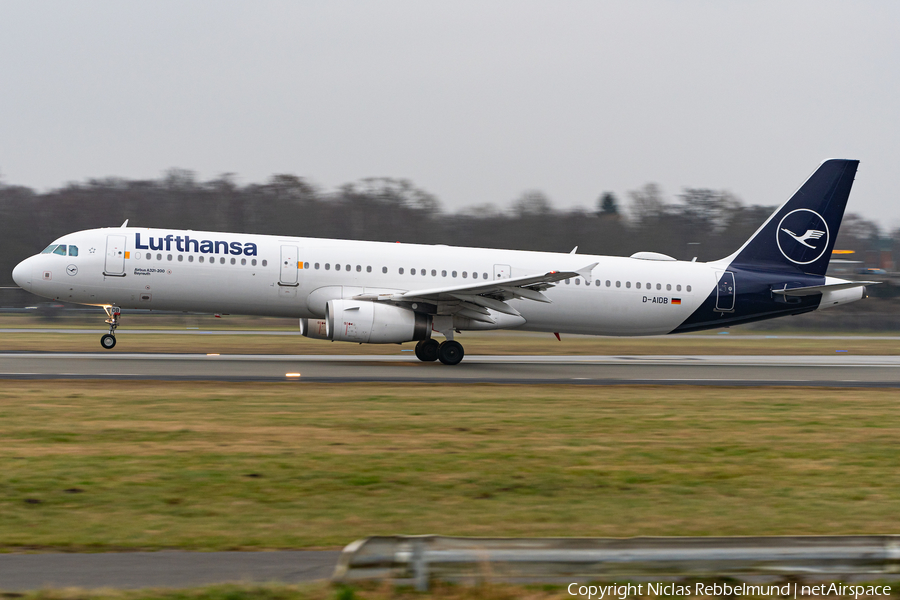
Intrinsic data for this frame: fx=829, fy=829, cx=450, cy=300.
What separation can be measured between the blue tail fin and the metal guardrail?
2219cm

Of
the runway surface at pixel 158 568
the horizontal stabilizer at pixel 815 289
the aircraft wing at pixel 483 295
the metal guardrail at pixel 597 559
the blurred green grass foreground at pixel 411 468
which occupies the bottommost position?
the runway surface at pixel 158 568

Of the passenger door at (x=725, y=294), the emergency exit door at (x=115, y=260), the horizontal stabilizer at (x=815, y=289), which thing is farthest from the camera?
the passenger door at (x=725, y=294)

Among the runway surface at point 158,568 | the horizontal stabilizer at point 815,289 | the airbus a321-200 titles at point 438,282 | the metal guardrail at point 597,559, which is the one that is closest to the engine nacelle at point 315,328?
the airbus a321-200 titles at point 438,282

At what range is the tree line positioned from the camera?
64.5 m

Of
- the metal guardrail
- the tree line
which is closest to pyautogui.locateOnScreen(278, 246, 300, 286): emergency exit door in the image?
the metal guardrail

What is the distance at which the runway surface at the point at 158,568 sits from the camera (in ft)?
19.1

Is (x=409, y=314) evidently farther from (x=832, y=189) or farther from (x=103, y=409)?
(x=832, y=189)

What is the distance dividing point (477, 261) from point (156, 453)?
15246mm

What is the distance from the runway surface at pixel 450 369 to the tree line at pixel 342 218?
38.4 m

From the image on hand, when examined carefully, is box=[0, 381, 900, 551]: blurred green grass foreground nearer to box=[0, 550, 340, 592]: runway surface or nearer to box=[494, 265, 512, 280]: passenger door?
box=[0, 550, 340, 592]: runway surface

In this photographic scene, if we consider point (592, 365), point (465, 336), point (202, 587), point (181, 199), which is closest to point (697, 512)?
point (202, 587)

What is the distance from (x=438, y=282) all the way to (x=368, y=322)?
126 inches

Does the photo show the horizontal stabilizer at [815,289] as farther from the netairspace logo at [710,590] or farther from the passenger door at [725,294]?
the netairspace logo at [710,590]

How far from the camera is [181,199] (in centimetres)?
6838
